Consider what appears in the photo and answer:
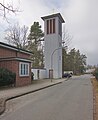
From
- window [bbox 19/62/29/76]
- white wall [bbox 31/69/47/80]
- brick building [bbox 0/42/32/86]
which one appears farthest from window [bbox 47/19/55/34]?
window [bbox 19/62/29/76]

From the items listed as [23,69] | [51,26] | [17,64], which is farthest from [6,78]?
[51,26]

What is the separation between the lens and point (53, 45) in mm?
61875

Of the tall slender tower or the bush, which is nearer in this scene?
the bush

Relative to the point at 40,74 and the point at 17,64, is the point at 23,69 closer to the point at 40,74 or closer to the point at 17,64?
the point at 17,64

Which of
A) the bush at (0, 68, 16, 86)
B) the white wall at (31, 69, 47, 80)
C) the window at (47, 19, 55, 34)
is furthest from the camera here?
the window at (47, 19, 55, 34)

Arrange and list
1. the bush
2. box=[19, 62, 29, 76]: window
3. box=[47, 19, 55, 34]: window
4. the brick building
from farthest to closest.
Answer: box=[47, 19, 55, 34]: window
box=[19, 62, 29, 76]: window
the brick building
the bush

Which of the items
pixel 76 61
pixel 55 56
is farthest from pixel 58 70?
pixel 76 61

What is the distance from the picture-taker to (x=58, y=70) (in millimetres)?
61906

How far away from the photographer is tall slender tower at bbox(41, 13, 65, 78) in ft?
202

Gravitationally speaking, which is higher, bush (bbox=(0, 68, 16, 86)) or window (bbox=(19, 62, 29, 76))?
window (bbox=(19, 62, 29, 76))

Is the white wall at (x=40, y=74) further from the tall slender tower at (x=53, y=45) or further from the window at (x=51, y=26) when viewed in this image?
the window at (x=51, y=26)

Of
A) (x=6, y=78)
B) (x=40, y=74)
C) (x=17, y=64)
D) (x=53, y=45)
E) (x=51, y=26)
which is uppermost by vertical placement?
(x=51, y=26)

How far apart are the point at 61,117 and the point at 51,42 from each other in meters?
53.2

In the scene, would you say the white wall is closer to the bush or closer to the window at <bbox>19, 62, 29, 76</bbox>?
the window at <bbox>19, 62, 29, 76</bbox>
